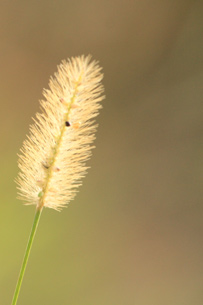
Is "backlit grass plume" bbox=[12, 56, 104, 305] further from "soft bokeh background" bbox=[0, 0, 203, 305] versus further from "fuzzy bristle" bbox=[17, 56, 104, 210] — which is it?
"soft bokeh background" bbox=[0, 0, 203, 305]

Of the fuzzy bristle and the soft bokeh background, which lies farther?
the soft bokeh background

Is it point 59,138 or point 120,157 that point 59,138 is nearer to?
point 59,138

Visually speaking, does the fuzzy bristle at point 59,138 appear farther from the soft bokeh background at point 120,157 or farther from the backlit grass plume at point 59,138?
the soft bokeh background at point 120,157

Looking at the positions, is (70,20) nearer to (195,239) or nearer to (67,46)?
(67,46)

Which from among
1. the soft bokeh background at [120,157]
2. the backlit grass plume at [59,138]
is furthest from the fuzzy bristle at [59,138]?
the soft bokeh background at [120,157]

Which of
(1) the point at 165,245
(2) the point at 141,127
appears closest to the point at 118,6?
(2) the point at 141,127

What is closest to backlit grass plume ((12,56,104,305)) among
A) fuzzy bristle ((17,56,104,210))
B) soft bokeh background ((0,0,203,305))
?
fuzzy bristle ((17,56,104,210))

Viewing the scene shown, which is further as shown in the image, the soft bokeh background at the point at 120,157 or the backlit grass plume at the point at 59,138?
the soft bokeh background at the point at 120,157

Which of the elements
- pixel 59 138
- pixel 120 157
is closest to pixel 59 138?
pixel 59 138

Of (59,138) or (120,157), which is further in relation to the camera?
(120,157)

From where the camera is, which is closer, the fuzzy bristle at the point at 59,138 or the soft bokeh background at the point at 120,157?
the fuzzy bristle at the point at 59,138
